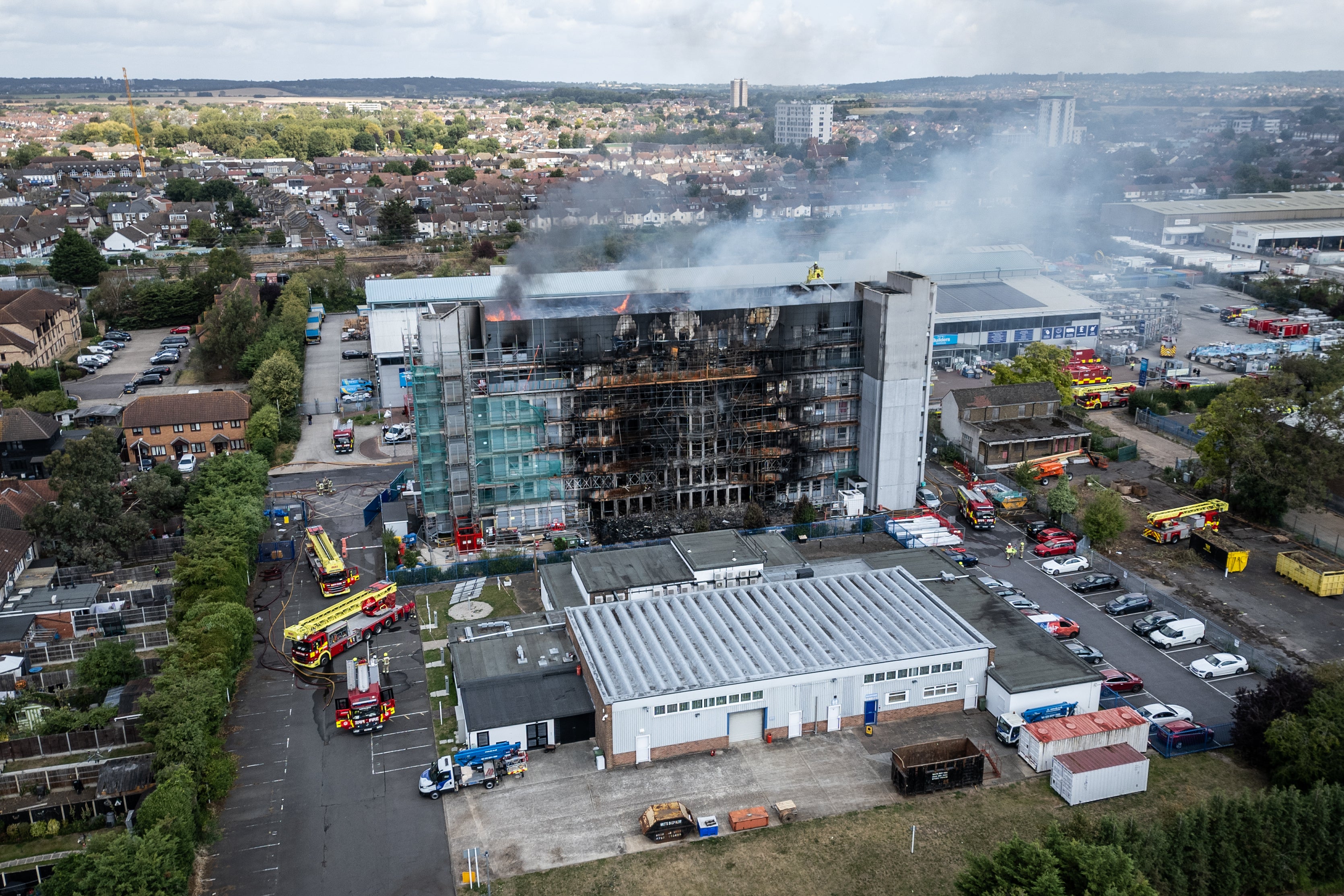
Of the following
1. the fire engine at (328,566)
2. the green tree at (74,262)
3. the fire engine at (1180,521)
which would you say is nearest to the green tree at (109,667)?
the fire engine at (328,566)

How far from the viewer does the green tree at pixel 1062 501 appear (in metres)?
35.2

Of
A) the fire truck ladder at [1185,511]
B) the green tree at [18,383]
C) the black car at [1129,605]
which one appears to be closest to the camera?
the black car at [1129,605]

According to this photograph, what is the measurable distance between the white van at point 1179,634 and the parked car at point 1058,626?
2.02 meters

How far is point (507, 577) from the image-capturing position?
3259 centimetres

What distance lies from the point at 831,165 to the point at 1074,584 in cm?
9039

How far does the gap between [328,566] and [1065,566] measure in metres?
23.9

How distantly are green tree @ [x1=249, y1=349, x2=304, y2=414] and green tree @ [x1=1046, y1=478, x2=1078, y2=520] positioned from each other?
34.8 m

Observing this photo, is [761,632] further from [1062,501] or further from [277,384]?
[277,384]

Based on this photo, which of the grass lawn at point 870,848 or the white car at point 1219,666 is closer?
the grass lawn at point 870,848

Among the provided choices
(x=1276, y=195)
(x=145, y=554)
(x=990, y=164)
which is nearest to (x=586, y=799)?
(x=145, y=554)

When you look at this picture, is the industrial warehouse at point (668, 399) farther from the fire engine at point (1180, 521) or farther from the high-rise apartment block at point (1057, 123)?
the high-rise apartment block at point (1057, 123)

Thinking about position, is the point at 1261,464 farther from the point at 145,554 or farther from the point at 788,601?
the point at 145,554

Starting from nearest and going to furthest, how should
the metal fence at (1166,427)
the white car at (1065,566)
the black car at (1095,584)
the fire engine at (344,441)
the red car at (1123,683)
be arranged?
the red car at (1123,683) → the black car at (1095,584) → the white car at (1065,566) → the metal fence at (1166,427) → the fire engine at (344,441)

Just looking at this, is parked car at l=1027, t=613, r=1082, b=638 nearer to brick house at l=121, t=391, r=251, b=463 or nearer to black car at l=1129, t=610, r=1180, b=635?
black car at l=1129, t=610, r=1180, b=635
